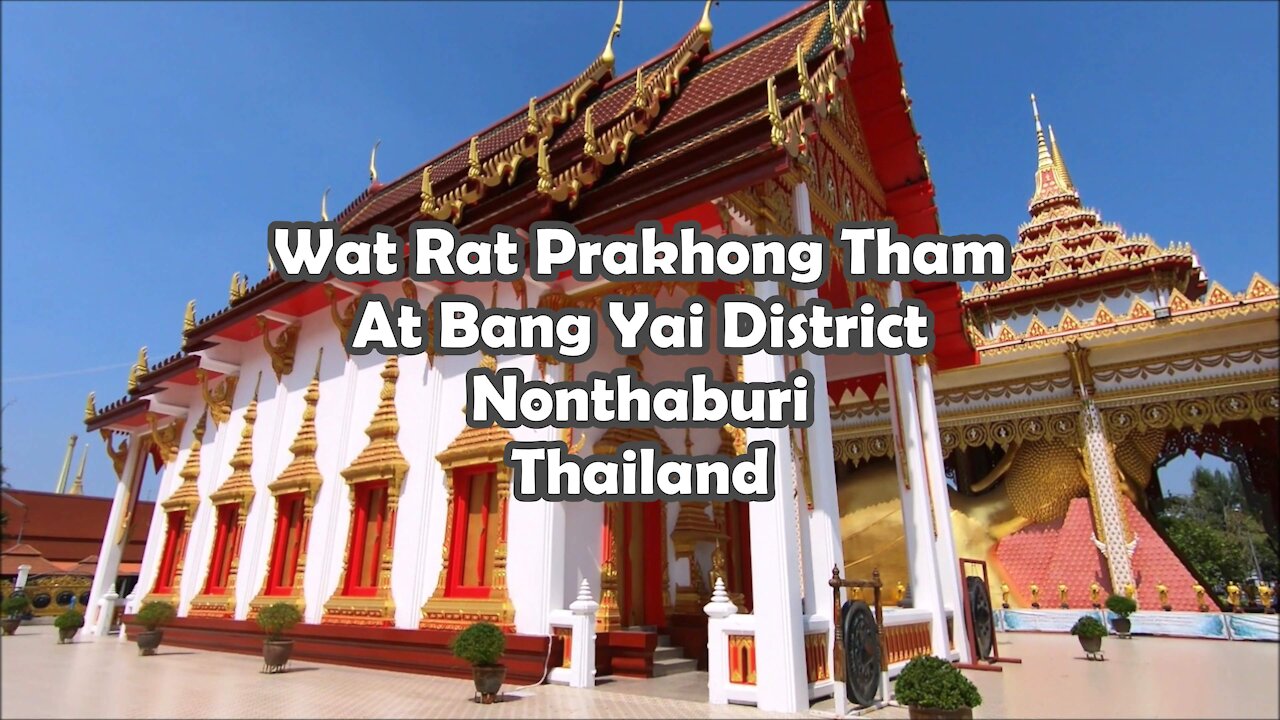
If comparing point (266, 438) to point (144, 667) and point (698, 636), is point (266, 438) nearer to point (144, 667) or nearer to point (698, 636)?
point (144, 667)

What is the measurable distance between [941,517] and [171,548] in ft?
Result: 43.9

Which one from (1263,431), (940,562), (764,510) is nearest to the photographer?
(764,510)

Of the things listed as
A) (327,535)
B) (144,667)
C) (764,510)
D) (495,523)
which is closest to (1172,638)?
(764,510)

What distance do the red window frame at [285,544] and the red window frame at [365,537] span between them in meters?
1.28

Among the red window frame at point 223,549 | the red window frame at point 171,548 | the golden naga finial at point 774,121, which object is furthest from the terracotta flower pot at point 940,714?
the red window frame at point 171,548

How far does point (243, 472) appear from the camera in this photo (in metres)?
12.0

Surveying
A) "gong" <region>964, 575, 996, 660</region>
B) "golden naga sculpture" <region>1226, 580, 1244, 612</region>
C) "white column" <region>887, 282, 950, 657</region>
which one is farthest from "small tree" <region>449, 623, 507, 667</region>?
"golden naga sculpture" <region>1226, 580, 1244, 612</region>

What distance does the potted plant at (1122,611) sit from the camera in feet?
39.1

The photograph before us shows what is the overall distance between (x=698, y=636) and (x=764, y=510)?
113 inches

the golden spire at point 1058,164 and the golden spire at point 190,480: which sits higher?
the golden spire at point 1058,164

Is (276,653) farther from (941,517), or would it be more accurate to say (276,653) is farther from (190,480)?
(941,517)

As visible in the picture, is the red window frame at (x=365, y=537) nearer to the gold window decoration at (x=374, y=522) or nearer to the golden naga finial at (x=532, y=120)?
the gold window decoration at (x=374, y=522)

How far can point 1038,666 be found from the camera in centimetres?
852

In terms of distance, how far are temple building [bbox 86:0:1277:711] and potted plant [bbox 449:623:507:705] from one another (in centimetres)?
94
